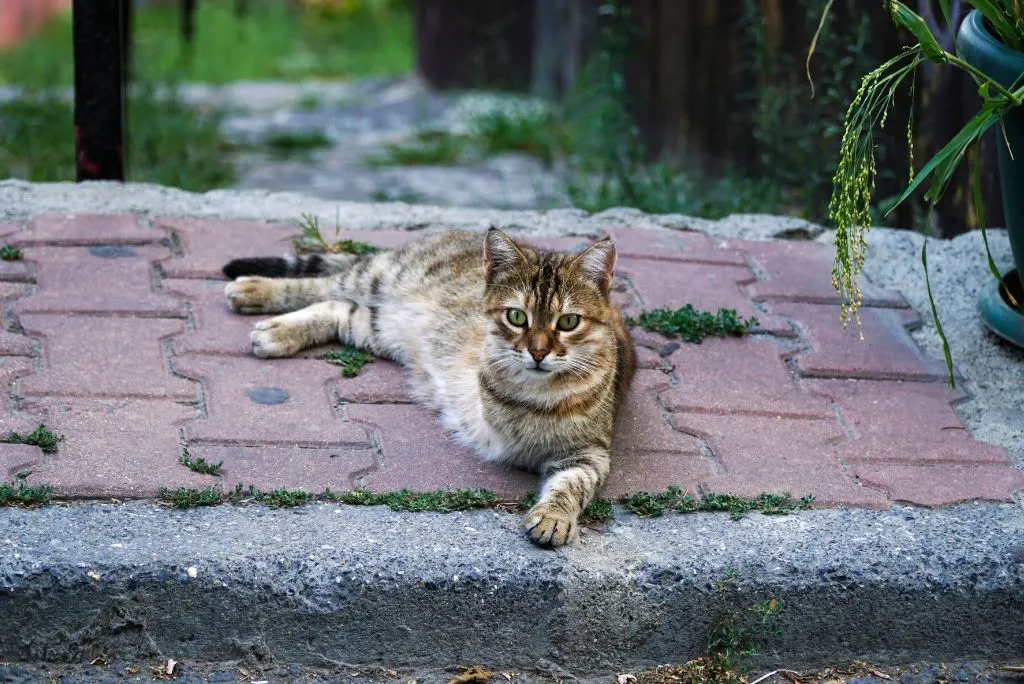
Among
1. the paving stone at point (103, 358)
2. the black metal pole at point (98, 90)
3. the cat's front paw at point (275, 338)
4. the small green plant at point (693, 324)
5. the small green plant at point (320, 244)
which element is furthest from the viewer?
the black metal pole at point (98, 90)

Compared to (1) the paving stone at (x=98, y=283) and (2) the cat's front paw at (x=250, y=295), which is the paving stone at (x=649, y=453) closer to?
(2) the cat's front paw at (x=250, y=295)

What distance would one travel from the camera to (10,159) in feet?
22.1

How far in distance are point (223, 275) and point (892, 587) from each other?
253cm

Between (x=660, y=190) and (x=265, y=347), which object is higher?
(x=660, y=190)

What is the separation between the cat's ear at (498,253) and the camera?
359 centimetres

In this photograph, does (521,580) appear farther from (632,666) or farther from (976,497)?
(976,497)

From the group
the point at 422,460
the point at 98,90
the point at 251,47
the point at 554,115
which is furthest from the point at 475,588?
the point at 251,47

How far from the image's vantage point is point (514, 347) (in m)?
3.47

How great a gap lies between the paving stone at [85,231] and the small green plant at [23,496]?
5.58 feet

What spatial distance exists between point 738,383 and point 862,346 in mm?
567

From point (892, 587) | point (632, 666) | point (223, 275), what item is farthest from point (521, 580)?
point (223, 275)

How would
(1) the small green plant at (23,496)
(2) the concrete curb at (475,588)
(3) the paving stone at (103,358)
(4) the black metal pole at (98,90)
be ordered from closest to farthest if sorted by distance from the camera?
(2) the concrete curb at (475,588), (1) the small green plant at (23,496), (3) the paving stone at (103,358), (4) the black metal pole at (98,90)

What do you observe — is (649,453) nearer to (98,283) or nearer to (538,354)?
(538,354)

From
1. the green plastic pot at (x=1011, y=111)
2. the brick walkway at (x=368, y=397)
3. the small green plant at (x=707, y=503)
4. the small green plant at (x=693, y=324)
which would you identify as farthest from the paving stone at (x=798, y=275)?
the small green plant at (x=707, y=503)
